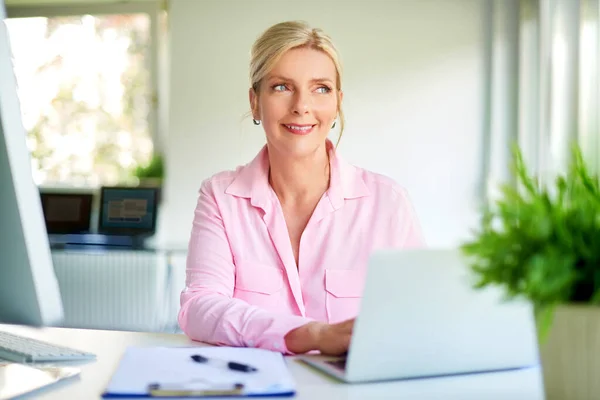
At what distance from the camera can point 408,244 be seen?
185 cm

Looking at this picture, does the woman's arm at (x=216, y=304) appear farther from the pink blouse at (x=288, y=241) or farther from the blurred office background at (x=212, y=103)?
the blurred office background at (x=212, y=103)

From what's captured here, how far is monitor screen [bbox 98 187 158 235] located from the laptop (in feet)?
13.7

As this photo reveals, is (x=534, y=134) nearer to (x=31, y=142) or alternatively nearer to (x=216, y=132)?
(x=216, y=132)

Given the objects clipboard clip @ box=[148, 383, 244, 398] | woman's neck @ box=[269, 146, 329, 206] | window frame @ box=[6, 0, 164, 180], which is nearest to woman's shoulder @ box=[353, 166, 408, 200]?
woman's neck @ box=[269, 146, 329, 206]

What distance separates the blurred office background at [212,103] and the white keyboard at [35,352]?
408cm

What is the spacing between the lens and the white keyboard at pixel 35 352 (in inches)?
48.0

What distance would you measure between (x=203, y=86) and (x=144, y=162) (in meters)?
0.86

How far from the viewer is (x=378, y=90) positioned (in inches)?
221

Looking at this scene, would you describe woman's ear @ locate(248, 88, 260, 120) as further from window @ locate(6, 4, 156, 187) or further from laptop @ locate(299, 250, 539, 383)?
window @ locate(6, 4, 156, 187)

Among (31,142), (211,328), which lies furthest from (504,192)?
(31,142)

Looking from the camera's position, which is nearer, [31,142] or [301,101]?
[301,101]

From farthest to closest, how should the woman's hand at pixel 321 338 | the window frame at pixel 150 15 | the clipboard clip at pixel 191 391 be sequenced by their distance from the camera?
the window frame at pixel 150 15, the woman's hand at pixel 321 338, the clipboard clip at pixel 191 391

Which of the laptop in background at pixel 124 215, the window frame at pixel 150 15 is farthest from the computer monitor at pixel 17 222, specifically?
the window frame at pixel 150 15

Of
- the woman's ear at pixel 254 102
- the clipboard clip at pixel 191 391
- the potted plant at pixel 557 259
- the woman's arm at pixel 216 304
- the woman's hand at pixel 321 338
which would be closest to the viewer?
the potted plant at pixel 557 259
